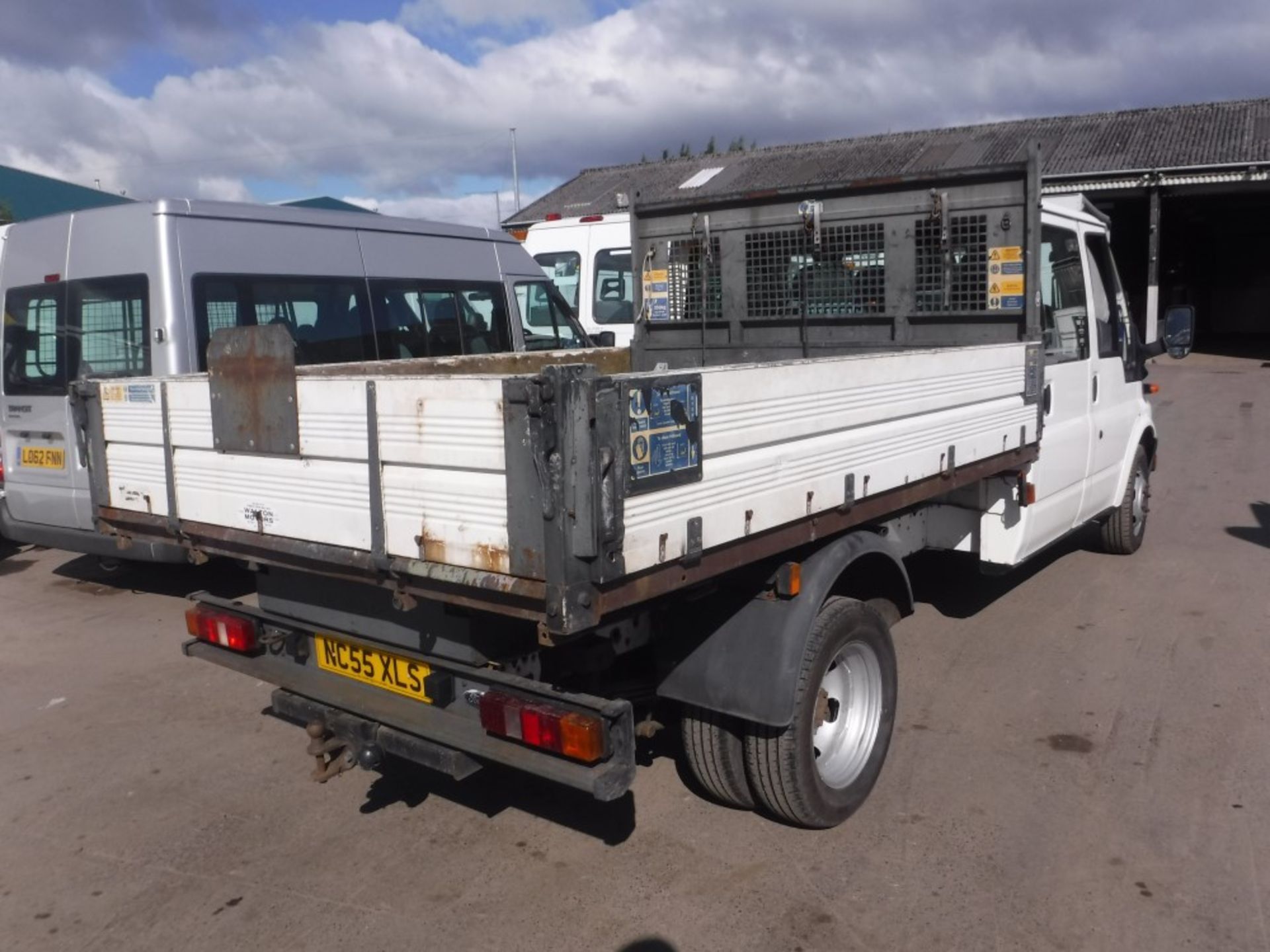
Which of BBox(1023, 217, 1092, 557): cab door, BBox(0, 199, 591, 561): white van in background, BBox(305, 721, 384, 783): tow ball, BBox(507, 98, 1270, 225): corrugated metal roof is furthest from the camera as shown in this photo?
BBox(507, 98, 1270, 225): corrugated metal roof

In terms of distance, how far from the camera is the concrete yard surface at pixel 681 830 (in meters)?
3.33

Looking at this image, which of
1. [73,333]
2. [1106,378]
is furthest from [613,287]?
[1106,378]

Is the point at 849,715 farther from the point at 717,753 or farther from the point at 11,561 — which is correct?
the point at 11,561

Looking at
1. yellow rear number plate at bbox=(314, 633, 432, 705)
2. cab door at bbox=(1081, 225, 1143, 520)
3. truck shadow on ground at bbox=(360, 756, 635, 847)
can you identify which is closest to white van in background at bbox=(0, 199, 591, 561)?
truck shadow on ground at bbox=(360, 756, 635, 847)

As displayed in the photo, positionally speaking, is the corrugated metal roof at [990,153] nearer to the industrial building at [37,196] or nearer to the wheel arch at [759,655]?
the industrial building at [37,196]

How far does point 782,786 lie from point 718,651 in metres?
0.57

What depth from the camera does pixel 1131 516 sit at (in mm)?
7566

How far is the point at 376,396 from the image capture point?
119 inches

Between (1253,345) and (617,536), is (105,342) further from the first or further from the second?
(1253,345)

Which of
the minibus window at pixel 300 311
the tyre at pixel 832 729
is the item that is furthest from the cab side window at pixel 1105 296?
the minibus window at pixel 300 311

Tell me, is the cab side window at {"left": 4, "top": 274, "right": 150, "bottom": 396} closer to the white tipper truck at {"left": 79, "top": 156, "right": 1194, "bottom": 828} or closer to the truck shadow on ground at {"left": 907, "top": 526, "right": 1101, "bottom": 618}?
the white tipper truck at {"left": 79, "top": 156, "right": 1194, "bottom": 828}

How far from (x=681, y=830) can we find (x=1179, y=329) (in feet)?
15.5

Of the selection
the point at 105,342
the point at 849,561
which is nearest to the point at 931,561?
the point at 849,561

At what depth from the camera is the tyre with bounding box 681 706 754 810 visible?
12.4ft
